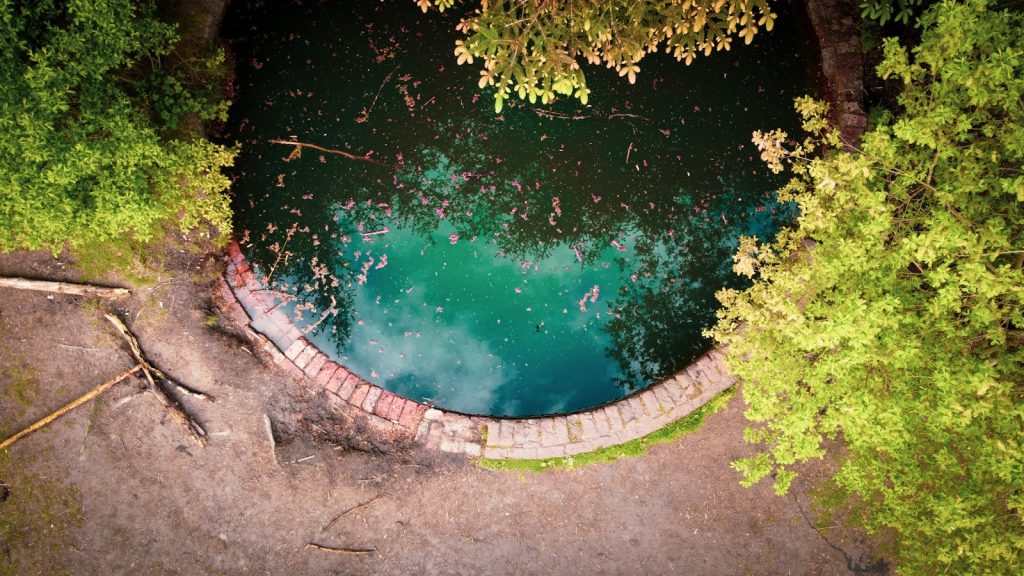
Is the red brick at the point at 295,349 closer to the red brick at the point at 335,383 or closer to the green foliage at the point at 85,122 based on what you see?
the red brick at the point at 335,383

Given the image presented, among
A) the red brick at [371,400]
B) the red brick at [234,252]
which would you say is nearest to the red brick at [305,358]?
the red brick at [371,400]

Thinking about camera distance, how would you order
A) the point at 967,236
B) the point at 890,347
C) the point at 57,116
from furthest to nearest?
the point at 57,116
the point at 890,347
the point at 967,236

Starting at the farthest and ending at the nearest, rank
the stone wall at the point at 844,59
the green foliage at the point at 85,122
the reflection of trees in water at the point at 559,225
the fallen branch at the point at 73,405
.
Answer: the reflection of trees in water at the point at 559,225 → the stone wall at the point at 844,59 → the fallen branch at the point at 73,405 → the green foliage at the point at 85,122

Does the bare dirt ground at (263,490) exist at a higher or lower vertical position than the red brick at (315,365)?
lower

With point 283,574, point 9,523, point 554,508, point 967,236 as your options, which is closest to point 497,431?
point 554,508

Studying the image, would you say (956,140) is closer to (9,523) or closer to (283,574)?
(283,574)

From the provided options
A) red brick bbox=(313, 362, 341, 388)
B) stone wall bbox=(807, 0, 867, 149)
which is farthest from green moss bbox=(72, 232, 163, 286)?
stone wall bbox=(807, 0, 867, 149)
